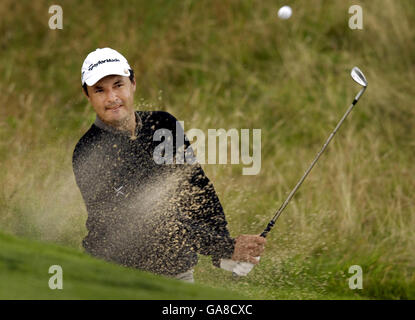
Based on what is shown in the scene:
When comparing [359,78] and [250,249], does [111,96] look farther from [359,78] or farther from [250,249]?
[359,78]

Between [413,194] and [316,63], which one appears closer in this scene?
[413,194]

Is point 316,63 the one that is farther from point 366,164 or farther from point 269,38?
point 366,164

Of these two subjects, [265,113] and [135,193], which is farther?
[265,113]

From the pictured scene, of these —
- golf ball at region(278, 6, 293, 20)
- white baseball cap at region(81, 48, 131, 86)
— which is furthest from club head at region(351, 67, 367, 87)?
golf ball at region(278, 6, 293, 20)

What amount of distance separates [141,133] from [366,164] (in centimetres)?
276

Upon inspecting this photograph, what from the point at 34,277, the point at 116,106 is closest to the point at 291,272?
the point at 116,106

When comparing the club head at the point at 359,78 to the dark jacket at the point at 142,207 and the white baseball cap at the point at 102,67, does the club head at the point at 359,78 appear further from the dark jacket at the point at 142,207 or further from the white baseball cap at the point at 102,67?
the white baseball cap at the point at 102,67

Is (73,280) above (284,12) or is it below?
below

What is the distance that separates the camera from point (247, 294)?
14.2 ft

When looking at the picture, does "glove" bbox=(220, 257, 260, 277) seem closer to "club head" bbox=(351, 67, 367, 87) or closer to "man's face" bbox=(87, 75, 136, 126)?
"man's face" bbox=(87, 75, 136, 126)

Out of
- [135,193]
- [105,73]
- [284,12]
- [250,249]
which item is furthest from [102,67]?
[284,12]

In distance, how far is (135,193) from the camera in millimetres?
4344

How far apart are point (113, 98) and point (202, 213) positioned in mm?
795
